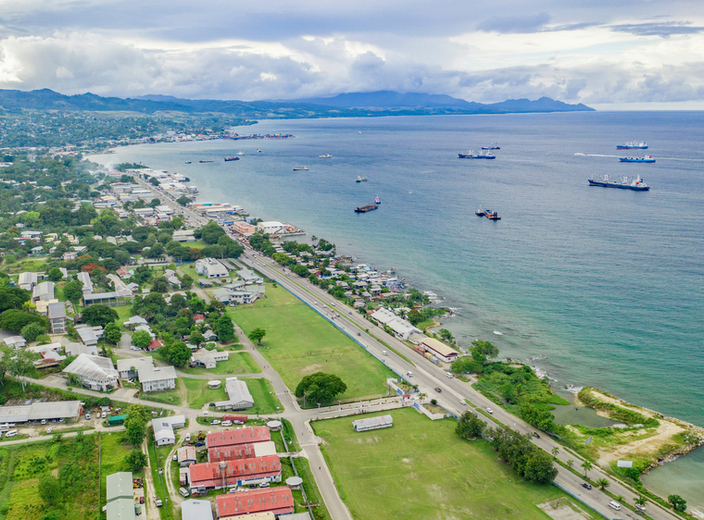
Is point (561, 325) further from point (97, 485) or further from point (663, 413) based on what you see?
point (97, 485)

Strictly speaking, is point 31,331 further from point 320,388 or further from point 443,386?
point 443,386

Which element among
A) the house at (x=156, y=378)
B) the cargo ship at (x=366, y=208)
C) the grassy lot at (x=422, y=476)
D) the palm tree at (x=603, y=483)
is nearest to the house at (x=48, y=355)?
the house at (x=156, y=378)

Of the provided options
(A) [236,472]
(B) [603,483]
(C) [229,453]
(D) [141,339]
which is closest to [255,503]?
(A) [236,472]

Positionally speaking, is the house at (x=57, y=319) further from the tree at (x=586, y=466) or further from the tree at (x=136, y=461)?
the tree at (x=586, y=466)

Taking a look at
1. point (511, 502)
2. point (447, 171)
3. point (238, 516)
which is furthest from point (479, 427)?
point (447, 171)

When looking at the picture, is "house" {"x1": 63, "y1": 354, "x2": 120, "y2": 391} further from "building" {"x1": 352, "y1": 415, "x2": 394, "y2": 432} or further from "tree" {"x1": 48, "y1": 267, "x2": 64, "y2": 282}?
"tree" {"x1": 48, "y1": 267, "x2": 64, "y2": 282}
